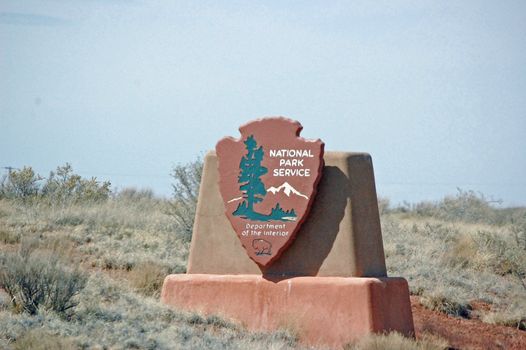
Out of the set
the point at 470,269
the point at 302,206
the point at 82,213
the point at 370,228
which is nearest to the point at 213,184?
the point at 302,206

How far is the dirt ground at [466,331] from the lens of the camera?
1452 cm

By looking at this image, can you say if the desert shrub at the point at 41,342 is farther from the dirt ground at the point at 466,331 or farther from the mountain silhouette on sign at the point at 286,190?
the dirt ground at the point at 466,331

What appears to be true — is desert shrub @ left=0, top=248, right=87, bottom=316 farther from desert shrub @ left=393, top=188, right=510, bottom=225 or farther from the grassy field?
desert shrub @ left=393, top=188, right=510, bottom=225

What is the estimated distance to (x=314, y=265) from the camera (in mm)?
12930

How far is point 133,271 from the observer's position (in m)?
16.0

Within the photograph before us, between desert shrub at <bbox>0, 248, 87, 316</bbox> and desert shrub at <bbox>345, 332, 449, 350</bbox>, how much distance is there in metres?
3.52

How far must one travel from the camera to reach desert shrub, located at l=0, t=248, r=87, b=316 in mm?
11680

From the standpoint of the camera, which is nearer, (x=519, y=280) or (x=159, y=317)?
(x=159, y=317)

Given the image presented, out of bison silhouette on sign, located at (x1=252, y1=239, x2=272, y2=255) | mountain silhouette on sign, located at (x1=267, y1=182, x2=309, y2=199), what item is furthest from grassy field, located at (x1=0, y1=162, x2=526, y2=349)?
mountain silhouette on sign, located at (x1=267, y1=182, x2=309, y2=199)

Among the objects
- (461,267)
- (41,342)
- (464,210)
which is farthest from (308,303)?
(464,210)

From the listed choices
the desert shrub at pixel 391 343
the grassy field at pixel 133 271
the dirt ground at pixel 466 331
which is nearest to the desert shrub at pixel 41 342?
the grassy field at pixel 133 271

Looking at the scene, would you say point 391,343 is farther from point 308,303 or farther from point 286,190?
point 286,190

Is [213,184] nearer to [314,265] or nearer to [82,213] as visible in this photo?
[314,265]

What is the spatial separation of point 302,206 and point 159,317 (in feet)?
7.76
